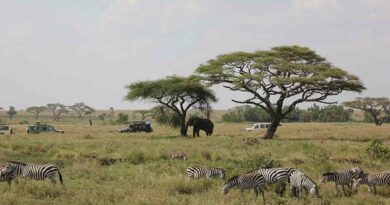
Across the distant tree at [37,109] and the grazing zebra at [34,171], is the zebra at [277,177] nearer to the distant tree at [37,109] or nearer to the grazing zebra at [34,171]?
the grazing zebra at [34,171]

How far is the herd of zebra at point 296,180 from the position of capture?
15.1 m

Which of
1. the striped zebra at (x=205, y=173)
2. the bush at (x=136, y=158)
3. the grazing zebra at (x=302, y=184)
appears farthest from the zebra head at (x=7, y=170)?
the grazing zebra at (x=302, y=184)

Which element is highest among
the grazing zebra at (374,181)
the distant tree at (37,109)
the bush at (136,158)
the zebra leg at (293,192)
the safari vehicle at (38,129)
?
the distant tree at (37,109)

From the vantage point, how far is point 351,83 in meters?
41.0

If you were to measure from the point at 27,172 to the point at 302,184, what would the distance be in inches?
361

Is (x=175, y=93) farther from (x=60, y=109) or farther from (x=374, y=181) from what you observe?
(x=60, y=109)

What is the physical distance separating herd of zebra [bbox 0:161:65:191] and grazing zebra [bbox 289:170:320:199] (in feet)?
24.7

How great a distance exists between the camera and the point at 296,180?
1523 cm

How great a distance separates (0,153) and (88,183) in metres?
11.1

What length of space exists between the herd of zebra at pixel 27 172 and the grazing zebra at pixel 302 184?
24.7 ft

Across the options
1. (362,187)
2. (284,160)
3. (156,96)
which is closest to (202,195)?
(362,187)

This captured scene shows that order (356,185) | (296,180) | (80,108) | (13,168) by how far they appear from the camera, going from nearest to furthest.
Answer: (296,180) → (356,185) → (13,168) → (80,108)

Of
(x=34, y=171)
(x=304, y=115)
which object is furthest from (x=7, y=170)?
(x=304, y=115)

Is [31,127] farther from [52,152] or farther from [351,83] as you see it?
[351,83]
